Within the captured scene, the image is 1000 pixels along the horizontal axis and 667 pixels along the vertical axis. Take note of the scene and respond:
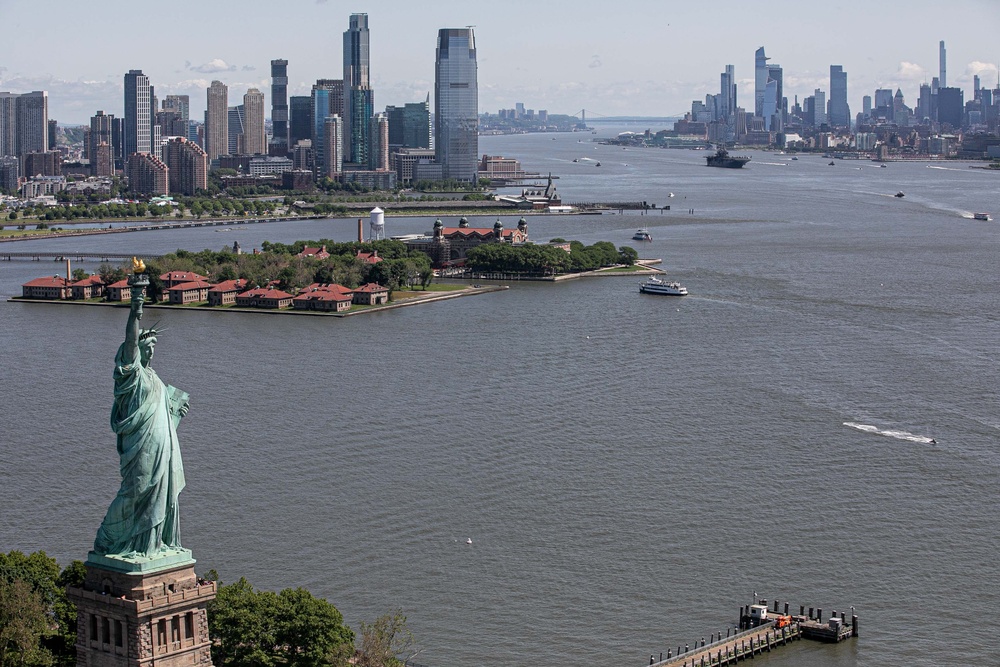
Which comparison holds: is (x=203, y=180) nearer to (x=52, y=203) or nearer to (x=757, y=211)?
(x=52, y=203)

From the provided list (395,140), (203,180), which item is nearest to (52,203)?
(203,180)

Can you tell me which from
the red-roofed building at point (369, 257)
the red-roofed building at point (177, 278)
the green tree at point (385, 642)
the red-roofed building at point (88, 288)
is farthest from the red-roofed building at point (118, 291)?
the green tree at point (385, 642)

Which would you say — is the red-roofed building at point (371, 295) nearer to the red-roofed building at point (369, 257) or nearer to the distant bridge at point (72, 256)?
the red-roofed building at point (369, 257)

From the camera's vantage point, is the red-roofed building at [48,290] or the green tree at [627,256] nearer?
the red-roofed building at [48,290]

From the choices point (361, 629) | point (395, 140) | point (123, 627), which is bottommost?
point (361, 629)

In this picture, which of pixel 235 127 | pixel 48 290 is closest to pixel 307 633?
pixel 48 290

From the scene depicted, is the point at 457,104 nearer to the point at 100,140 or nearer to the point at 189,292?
the point at 100,140

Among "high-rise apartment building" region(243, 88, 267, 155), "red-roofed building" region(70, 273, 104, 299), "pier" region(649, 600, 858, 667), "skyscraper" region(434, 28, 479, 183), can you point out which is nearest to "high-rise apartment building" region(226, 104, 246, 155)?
"high-rise apartment building" region(243, 88, 267, 155)
